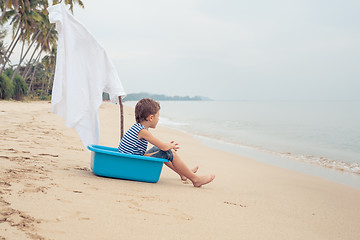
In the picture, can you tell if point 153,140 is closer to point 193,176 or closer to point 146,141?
point 146,141

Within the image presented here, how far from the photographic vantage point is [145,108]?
365 cm

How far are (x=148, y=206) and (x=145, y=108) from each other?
1.34m

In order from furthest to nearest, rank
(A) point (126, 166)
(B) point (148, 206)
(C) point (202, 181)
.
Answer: (C) point (202, 181) < (A) point (126, 166) < (B) point (148, 206)

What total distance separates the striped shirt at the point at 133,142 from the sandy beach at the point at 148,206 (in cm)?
41

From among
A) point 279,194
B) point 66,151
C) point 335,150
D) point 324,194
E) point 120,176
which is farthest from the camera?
point 335,150

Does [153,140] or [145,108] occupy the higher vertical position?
[145,108]

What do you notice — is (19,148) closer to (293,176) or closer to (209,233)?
(209,233)

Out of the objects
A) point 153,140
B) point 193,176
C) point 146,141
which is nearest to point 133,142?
point 146,141

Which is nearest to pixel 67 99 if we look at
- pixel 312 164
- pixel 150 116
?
pixel 150 116

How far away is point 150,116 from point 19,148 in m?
1.93

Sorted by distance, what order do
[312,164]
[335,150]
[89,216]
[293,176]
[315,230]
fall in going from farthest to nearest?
[335,150] → [312,164] → [293,176] → [315,230] → [89,216]

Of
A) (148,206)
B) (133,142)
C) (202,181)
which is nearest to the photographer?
(148,206)

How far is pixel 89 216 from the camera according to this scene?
217 centimetres

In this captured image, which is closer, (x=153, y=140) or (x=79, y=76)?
(x=153, y=140)
